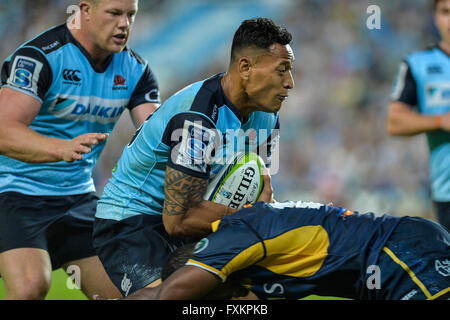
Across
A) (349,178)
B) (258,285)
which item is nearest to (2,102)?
(258,285)

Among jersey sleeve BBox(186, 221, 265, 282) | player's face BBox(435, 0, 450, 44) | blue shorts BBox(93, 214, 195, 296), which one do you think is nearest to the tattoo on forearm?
blue shorts BBox(93, 214, 195, 296)

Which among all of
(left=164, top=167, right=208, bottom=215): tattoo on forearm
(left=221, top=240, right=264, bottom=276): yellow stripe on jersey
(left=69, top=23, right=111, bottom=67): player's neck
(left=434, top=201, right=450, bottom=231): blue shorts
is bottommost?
(left=434, top=201, right=450, bottom=231): blue shorts

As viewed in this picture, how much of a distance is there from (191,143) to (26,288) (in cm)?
128

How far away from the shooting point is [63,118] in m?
3.96

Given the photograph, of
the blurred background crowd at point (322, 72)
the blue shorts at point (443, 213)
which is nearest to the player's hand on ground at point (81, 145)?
the blue shorts at point (443, 213)

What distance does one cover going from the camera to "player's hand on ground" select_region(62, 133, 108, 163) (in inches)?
117

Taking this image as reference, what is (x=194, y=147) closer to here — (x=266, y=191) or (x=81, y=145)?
(x=81, y=145)

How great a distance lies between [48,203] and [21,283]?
0.71 meters

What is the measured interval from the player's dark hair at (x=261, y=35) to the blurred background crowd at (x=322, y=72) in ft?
19.4

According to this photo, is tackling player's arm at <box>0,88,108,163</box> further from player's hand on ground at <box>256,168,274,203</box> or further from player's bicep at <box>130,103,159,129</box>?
player's hand on ground at <box>256,168,274,203</box>

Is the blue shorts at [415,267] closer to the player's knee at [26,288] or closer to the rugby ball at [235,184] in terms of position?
the rugby ball at [235,184]

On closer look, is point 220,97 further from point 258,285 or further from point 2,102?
point 2,102

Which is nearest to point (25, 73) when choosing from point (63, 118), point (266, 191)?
point (63, 118)

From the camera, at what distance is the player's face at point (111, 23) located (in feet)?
12.9
